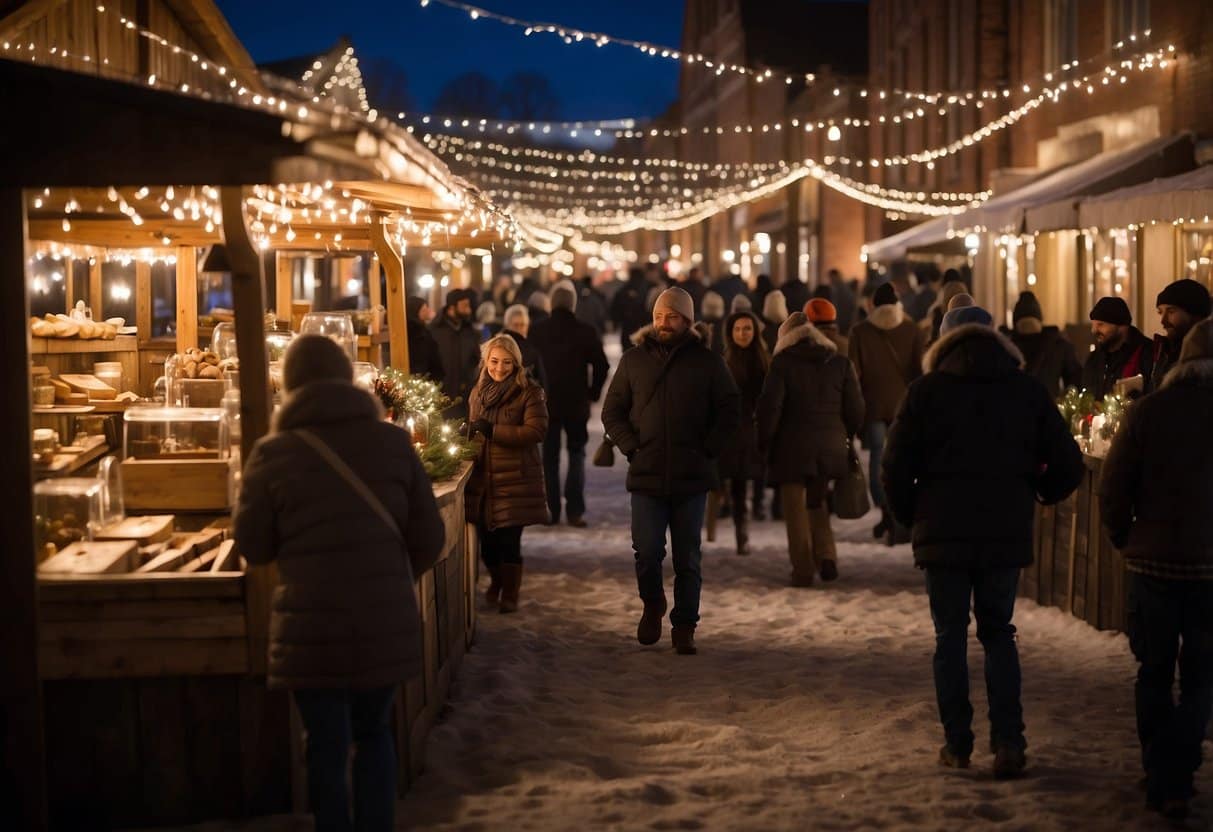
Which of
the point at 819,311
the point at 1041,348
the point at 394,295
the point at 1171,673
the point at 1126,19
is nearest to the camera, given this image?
the point at 1171,673

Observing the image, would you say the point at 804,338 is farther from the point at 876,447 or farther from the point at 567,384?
the point at 567,384

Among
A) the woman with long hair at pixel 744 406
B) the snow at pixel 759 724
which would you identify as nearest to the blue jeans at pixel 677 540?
the snow at pixel 759 724

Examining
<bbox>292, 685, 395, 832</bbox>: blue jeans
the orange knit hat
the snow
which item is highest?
the orange knit hat

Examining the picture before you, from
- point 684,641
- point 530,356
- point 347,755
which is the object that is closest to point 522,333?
point 530,356

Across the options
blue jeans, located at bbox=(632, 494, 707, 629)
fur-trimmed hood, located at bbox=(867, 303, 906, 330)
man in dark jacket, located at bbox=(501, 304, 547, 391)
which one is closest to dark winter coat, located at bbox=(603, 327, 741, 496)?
blue jeans, located at bbox=(632, 494, 707, 629)

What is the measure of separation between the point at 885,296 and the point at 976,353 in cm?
695

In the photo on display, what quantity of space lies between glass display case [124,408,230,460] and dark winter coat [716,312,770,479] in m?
5.67

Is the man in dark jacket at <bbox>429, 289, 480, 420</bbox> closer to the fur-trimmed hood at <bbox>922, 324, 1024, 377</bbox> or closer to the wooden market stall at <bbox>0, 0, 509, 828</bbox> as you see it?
the wooden market stall at <bbox>0, 0, 509, 828</bbox>

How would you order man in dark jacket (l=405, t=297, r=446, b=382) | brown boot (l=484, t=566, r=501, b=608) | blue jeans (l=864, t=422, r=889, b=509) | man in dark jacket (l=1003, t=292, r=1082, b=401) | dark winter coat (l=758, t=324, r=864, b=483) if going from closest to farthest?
brown boot (l=484, t=566, r=501, b=608) → dark winter coat (l=758, t=324, r=864, b=483) → blue jeans (l=864, t=422, r=889, b=509) → man in dark jacket (l=1003, t=292, r=1082, b=401) → man in dark jacket (l=405, t=297, r=446, b=382)

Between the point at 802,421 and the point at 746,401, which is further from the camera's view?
the point at 746,401

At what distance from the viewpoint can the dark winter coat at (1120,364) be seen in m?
10.1

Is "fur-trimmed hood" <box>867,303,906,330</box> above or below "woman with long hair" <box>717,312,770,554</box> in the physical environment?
above

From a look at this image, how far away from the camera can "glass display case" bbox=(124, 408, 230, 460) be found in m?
7.60

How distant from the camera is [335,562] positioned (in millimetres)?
5113
